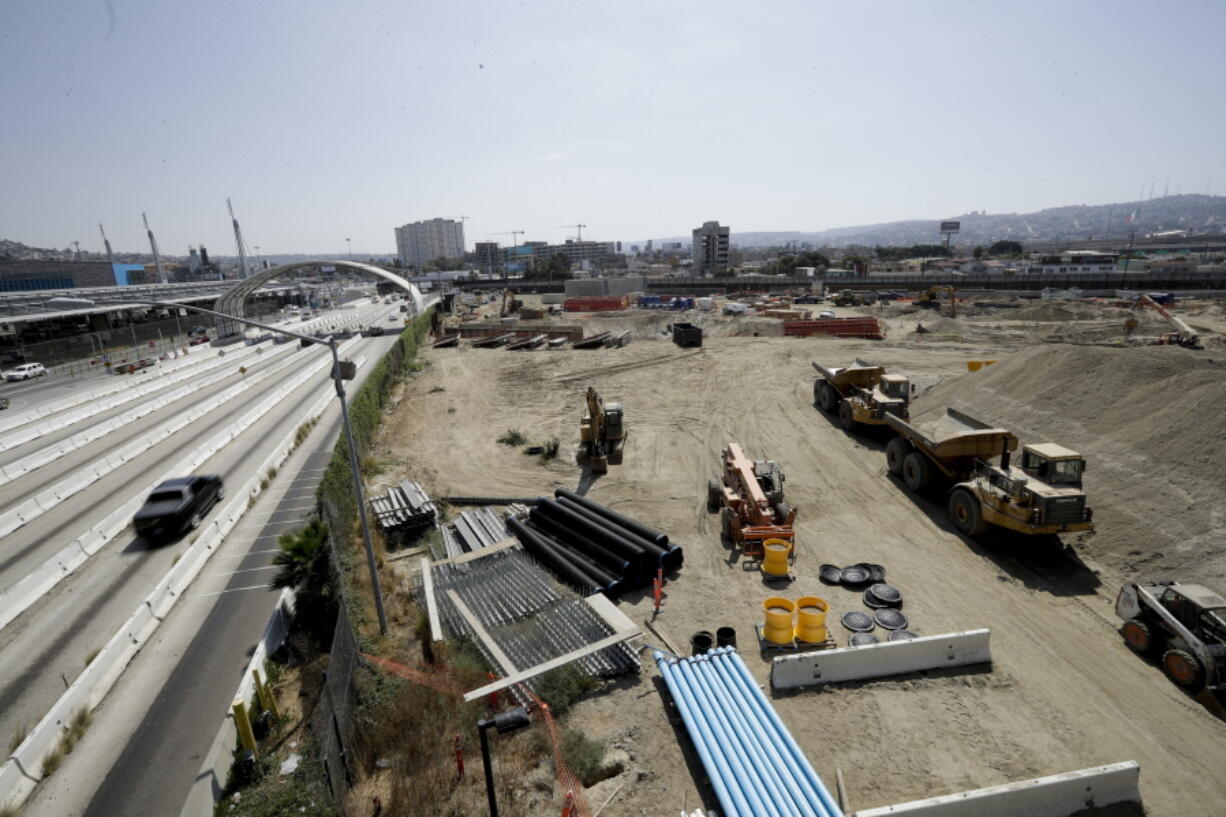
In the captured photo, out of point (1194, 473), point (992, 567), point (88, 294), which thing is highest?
point (88, 294)

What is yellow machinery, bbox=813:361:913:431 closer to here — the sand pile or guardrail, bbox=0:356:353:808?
the sand pile

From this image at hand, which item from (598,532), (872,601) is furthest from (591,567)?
(872,601)

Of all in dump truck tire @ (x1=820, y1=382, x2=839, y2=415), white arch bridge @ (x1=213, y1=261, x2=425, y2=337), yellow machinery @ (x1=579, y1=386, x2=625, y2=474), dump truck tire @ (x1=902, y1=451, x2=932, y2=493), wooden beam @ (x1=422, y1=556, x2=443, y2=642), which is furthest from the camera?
white arch bridge @ (x1=213, y1=261, x2=425, y2=337)

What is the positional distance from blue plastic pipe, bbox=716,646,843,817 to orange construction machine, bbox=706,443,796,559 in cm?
458

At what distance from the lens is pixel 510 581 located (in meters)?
13.6

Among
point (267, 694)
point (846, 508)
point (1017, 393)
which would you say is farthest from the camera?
point (1017, 393)

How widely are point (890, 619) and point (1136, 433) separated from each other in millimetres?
11468

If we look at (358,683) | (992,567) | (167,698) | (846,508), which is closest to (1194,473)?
(992,567)

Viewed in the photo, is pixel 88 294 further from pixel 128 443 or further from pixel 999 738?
pixel 999 738

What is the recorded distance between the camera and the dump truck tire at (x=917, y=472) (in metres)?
17.2

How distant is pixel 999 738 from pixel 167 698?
47.1 feet

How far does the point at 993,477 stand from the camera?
1462cm

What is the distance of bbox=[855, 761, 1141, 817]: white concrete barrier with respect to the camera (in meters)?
7.31

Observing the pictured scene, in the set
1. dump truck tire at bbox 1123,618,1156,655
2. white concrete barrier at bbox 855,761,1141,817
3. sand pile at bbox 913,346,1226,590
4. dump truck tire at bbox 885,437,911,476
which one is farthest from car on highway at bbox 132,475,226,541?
sand pile at bbox 913,346,1226,590
